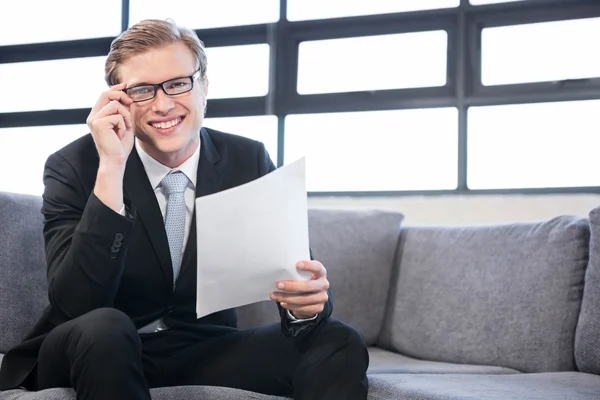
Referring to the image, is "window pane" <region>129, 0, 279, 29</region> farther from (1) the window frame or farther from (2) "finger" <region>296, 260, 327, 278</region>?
(2) "finger" <region>296, 260, 327, 278</region>

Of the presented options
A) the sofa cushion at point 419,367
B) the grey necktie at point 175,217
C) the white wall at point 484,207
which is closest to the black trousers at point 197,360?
the grey necktie at point 175,217

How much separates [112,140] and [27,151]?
2668 mm

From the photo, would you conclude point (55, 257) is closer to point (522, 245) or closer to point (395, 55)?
point (522, 245)

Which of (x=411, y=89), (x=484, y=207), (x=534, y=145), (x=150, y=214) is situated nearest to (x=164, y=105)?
(x=150, y=214)

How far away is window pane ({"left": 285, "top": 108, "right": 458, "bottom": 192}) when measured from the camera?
322 centimetres

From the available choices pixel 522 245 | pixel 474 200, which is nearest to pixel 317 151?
pixel 474 200

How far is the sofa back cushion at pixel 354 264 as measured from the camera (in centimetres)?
225

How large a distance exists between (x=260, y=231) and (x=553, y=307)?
982mm

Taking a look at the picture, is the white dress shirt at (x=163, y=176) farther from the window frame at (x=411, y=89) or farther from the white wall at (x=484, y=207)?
the window frame at (x=411, y=89)

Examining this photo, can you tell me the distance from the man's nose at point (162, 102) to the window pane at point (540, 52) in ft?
6.10

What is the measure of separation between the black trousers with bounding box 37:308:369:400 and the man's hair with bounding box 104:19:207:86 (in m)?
0.57

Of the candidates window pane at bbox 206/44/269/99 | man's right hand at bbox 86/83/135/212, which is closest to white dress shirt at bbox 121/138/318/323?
man's right hand at bbox 86/83/135/212

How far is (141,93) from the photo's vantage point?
1.61m

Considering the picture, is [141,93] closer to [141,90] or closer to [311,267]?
[141,90]
